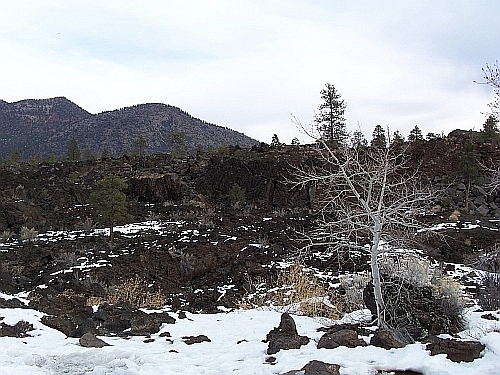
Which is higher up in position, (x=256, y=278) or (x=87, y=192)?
(x=87, y=192)

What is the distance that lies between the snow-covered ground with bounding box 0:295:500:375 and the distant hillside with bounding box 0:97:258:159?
7221cm

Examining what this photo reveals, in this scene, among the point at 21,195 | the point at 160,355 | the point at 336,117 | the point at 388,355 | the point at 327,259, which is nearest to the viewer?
the point at 388,355

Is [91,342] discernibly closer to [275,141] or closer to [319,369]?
[319,369]

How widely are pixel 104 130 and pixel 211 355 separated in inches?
3698

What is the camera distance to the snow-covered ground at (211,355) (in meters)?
5.44

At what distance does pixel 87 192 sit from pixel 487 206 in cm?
2266

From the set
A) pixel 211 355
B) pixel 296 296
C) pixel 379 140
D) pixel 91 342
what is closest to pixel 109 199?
pixel 296 296

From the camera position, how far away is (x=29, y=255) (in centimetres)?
1507

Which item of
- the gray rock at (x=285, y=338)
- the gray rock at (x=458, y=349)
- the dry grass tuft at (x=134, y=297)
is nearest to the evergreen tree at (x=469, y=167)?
the dry grass tuft at (x=134, y=297)

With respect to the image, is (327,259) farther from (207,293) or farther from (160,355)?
(160,355)

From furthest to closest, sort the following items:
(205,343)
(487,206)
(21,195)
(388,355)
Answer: (21,195)
(487,206)
(205,343)
(388,355)

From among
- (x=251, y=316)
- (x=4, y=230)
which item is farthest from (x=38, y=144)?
(x=251, y=316)

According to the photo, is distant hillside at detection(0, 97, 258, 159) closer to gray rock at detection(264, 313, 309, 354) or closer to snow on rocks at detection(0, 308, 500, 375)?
snow on rocks at detection(0, 308, 500, 375)

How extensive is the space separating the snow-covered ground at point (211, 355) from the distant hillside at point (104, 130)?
72.2 metres
